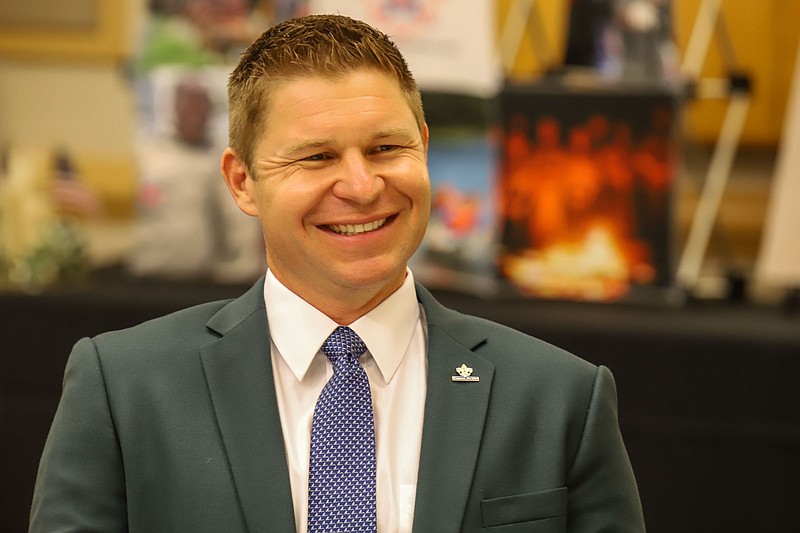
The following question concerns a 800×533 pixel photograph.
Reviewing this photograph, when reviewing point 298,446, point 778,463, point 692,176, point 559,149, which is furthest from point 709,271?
point 298,446

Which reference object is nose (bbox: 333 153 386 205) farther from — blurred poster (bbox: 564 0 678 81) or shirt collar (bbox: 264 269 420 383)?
blurred poster (bbox: 564 0 678 81)

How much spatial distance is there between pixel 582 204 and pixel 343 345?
244 centimetres

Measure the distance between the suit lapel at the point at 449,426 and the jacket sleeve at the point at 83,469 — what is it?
40 cm

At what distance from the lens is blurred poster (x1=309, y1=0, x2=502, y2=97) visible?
4.12 m

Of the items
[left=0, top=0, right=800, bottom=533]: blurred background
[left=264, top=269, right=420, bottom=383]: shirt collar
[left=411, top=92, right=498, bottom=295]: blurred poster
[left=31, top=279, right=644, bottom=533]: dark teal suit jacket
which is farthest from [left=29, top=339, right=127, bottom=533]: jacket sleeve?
[left=411, top=92, right=498, bottom=295]: blurred poster

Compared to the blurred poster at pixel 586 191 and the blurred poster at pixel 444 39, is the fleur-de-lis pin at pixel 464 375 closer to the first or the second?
the blurred poster at pixel 586 191

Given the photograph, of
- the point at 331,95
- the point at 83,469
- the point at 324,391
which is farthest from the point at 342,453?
the point at 331,95

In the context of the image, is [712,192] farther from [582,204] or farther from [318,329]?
[318,329]

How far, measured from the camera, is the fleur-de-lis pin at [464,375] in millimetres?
1721

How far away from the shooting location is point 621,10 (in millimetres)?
4129

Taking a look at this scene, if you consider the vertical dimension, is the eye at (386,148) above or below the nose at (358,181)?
above

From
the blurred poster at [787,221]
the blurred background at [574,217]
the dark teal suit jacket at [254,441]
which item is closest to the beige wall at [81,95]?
the blurred background at [574,217]

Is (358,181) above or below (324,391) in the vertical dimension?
above

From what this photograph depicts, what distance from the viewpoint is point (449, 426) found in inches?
66.3
